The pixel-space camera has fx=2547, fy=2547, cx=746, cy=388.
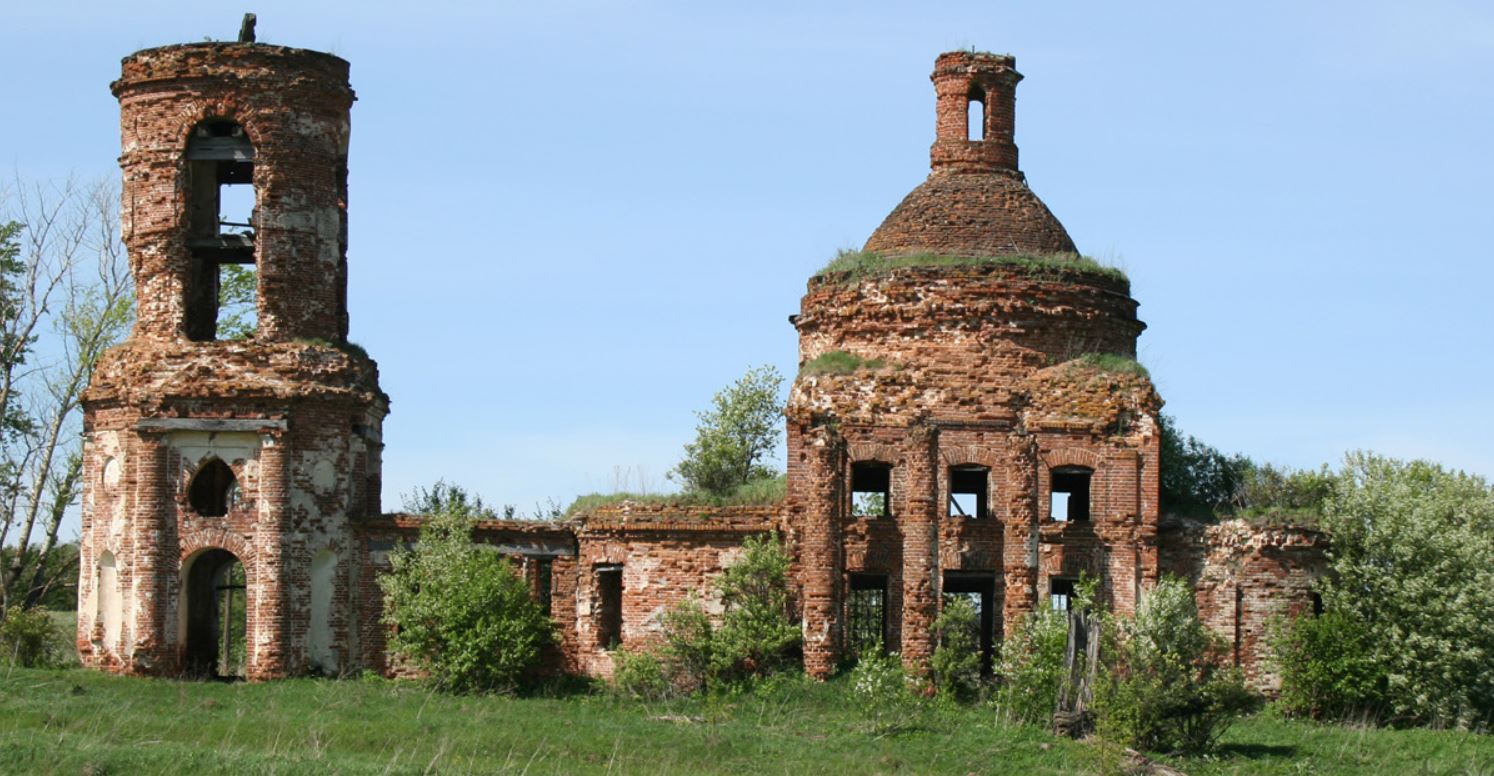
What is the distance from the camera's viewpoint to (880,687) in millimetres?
29734

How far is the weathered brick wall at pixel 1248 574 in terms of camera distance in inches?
1210

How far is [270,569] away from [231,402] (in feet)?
7.04

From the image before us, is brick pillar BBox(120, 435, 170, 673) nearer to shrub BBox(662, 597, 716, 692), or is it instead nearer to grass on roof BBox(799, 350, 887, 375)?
shrub BBox(662, 597, 716, 692)

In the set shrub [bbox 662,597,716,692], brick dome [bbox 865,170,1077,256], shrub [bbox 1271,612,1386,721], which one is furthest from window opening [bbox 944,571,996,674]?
brick dome [bbox 865,170,1077,256]

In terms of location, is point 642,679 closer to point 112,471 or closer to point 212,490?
point 212,490

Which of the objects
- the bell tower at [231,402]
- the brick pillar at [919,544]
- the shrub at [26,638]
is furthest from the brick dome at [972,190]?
the shrub at [26,638]

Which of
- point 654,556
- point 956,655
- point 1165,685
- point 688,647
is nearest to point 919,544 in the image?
point 956,655

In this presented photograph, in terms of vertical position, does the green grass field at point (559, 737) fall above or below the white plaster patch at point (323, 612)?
below

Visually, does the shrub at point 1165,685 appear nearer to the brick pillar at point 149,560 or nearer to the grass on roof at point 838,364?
the grass on roof at point 838,364

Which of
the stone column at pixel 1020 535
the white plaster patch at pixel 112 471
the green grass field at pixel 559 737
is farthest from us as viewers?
the white plaster patch at pixel 112 471

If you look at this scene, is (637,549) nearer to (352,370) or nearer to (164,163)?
(352,370)

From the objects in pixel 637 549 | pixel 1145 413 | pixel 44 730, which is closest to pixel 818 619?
pixel 637 549

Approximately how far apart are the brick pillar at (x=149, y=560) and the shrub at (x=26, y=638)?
1.59 m

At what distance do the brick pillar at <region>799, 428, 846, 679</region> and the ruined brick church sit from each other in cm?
4
